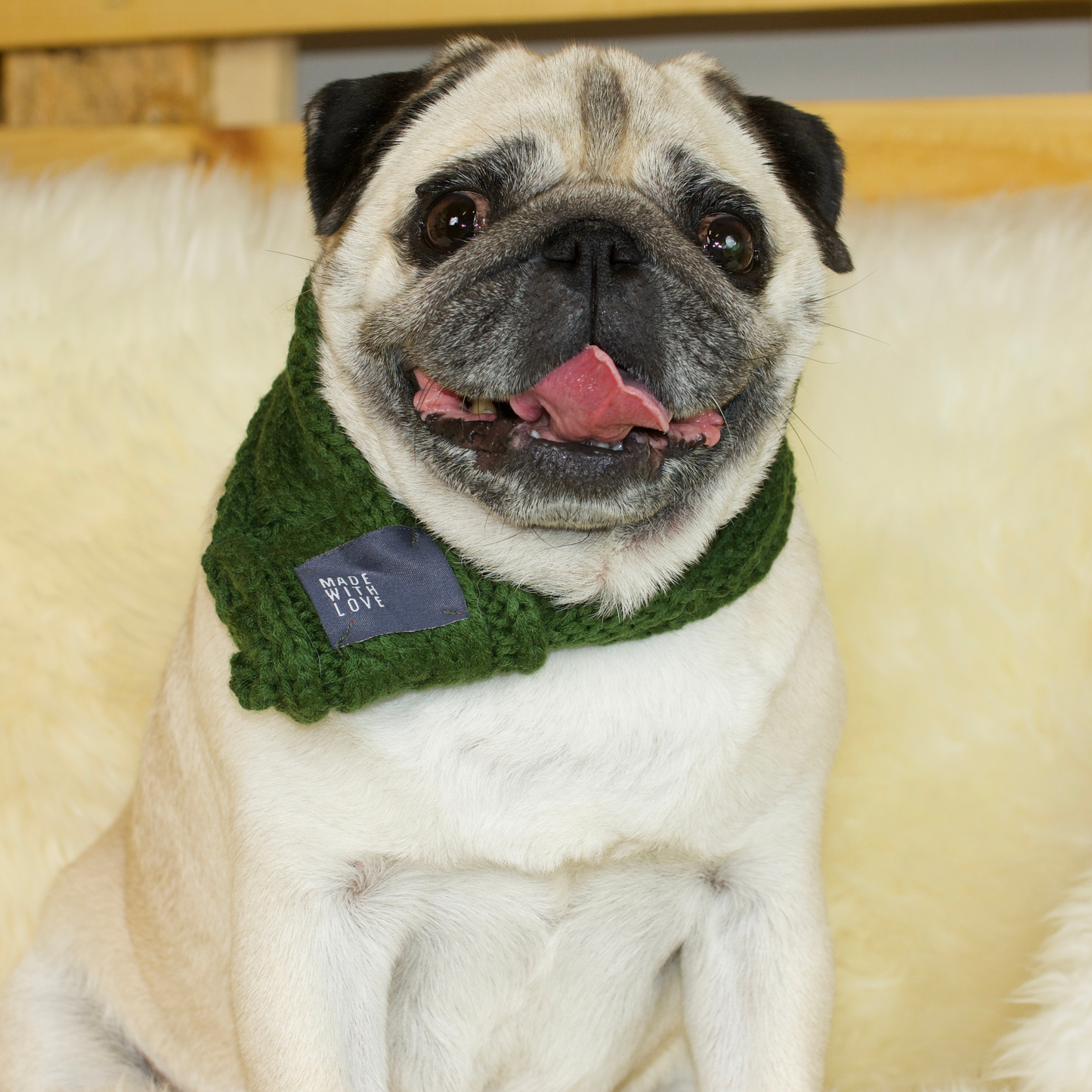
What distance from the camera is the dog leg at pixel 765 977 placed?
4.84 feet

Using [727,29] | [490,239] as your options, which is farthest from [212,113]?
[490,239]

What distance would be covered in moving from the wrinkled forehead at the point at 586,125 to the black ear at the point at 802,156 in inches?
1.1

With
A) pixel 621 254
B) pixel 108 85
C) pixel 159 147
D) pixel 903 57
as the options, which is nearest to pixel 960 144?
pixel 903 57

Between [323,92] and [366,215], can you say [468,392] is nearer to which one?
[366,215]

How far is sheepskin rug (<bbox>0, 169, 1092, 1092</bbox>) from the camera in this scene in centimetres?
192

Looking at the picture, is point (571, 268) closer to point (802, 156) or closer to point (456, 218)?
point (456, 218)

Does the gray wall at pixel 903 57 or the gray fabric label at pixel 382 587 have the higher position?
the gray wall at pixel 903 57

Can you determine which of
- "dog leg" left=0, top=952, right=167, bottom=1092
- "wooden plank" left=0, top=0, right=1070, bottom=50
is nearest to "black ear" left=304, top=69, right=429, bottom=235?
"dog leg" left=0, top=952, right=167, bottom=1092

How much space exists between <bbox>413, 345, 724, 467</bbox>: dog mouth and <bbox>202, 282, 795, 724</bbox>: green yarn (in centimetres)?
15

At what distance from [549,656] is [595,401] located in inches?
13.7

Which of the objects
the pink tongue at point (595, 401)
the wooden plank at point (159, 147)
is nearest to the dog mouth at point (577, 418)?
the pink tongue at point (595, 401)

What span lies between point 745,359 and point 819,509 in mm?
898

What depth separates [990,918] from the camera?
191 cm

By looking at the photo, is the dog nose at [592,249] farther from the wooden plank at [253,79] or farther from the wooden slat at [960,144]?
the wooden plank at [253,79]
